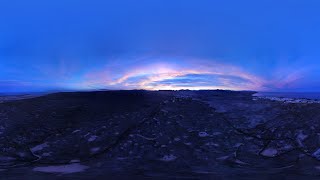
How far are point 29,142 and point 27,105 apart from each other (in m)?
6.72

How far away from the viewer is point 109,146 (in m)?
13.5

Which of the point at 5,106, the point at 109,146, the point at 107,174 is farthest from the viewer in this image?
the point at 5,106

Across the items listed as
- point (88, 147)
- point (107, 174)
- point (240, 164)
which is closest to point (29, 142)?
point (88, 147)

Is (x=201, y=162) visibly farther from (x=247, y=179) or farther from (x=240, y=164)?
(x=247, y=179)

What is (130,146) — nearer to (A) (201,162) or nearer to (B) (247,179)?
(A) (201,162)

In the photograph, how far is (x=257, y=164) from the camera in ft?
37.8

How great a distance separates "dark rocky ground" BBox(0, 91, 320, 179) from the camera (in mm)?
10820

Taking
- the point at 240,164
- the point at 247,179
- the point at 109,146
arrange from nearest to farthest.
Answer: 1. the point at 247,179
2. the point at 240,164
3. the point at 109,146

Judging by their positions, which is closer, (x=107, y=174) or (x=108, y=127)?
(x=107, y=174)

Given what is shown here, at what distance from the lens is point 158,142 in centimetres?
1407

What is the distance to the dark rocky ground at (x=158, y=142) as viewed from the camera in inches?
426

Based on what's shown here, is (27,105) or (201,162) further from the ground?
(27,105)

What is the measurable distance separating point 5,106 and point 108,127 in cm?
747

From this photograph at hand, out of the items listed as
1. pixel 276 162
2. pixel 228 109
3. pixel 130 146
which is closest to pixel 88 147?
pixel 130 146
